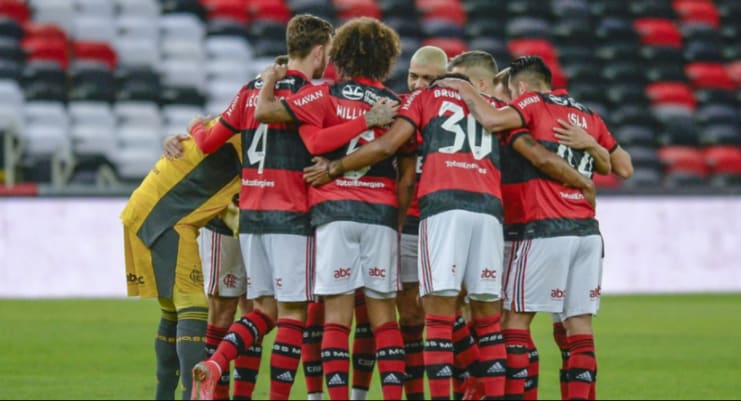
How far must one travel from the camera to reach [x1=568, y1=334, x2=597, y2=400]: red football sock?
266 inches

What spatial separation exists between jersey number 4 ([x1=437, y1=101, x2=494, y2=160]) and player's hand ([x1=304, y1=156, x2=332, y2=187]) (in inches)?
26.4

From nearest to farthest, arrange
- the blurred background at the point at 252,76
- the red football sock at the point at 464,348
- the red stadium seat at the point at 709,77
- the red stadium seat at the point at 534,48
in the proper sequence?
the red football sock at the point at 464,348
the blurred background at the point at 252,76
the red stadium seat at the point at 534,48
the red stadium seat at the point at 709,77

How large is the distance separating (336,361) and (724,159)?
14242 mm

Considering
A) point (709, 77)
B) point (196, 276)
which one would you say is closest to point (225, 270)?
point (196, 276)

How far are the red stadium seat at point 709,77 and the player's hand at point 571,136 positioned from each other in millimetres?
15033

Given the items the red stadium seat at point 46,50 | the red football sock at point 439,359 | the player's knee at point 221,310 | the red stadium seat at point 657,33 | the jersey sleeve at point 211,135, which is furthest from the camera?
the red stadium seat at point 657,33

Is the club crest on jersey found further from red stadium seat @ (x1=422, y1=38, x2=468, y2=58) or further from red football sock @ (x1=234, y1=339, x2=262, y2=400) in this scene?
red stadium seat @ (x1=422, y1=38, x2=468, y2=58)

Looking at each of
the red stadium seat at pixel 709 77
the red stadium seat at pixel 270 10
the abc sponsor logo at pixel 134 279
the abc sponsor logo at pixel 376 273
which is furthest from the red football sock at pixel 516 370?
the red stadium seat at pixel 709 77

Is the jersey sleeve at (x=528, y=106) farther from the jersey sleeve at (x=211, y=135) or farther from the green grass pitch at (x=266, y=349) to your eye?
the green grass pitch at (x=266, y=349)

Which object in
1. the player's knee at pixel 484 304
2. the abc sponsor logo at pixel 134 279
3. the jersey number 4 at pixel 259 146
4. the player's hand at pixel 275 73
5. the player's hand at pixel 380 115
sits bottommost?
the player's knee at pixel 484 304

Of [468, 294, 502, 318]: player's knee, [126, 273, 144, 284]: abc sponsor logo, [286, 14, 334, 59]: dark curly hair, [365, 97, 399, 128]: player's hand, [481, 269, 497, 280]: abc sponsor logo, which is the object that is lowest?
[468, 294, 502, 318]: player's knee

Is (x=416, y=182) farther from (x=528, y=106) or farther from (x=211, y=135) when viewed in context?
(x=211, y=135)

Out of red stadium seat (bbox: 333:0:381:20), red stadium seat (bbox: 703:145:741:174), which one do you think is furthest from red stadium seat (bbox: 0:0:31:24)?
red stadium seat (bbox: 703:145:741:174)

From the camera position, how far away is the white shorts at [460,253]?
258 inches
